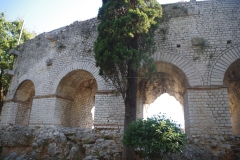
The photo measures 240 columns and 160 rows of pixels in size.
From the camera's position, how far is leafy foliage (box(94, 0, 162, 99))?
257 inches

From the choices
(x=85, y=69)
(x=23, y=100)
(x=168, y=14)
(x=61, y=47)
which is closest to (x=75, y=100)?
(x=85, y=69)

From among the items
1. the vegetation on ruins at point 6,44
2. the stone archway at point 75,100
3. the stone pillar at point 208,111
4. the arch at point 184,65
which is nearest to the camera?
the stone pillar at point 208,111

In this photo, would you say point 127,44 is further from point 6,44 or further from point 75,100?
point 6,44

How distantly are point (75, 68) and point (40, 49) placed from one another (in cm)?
351

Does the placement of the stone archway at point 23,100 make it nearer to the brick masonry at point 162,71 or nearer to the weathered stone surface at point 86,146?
the brick masonry at point 162,71

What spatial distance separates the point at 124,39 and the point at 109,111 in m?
3.28

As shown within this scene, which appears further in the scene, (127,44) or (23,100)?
(23,100)

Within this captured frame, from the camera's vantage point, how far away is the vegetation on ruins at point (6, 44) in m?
13.5

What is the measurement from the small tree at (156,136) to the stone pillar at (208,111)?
8.22ft

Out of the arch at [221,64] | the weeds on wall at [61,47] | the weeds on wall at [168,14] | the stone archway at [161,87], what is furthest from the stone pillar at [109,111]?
the weeds on wall at [61,47]

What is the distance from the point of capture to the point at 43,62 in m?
11.2

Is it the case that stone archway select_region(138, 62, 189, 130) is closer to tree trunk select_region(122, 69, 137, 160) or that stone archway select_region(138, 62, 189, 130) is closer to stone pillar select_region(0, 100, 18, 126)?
tree trunk select_region(122, 69, 137, 160)

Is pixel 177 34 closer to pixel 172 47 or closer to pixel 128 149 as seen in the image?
pixel 172 47

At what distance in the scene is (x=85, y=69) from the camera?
9.52 metres
